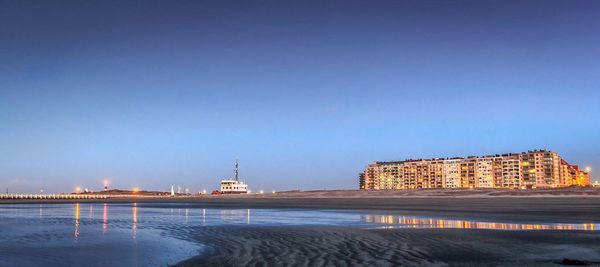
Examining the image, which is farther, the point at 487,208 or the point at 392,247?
the point at 487,208

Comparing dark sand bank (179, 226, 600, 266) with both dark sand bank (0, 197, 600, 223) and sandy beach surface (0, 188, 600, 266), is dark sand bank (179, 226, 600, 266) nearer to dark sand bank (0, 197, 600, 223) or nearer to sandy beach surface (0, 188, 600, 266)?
sandy beach surface (0, 188, 600, 266)

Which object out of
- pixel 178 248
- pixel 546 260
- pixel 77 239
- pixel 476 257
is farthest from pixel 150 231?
pixel 546 260

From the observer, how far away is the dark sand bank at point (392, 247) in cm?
1332

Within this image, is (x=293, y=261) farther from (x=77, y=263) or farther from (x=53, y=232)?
(x=53, y=232)

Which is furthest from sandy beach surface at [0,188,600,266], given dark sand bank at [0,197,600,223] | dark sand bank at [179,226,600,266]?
dark sand bank at [0,197,600,223]

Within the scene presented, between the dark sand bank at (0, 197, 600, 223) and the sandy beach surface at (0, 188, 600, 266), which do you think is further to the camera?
the dark sand bank at (0, 197, 600, 223)

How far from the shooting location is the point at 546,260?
13.2 metres

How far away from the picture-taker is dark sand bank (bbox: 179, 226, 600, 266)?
1332cm

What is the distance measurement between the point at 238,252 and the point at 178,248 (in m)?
2.24

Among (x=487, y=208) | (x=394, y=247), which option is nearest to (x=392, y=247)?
(x=394, y=247)

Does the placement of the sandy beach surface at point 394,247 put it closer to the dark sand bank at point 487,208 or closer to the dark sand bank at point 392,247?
the dark sand bank at point 392,247

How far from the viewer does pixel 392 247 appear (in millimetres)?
16281

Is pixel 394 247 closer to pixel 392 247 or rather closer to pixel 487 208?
pixel 392 247

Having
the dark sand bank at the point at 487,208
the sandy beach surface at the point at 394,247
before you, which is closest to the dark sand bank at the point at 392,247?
the sandy beach surface at the point at 394,247
